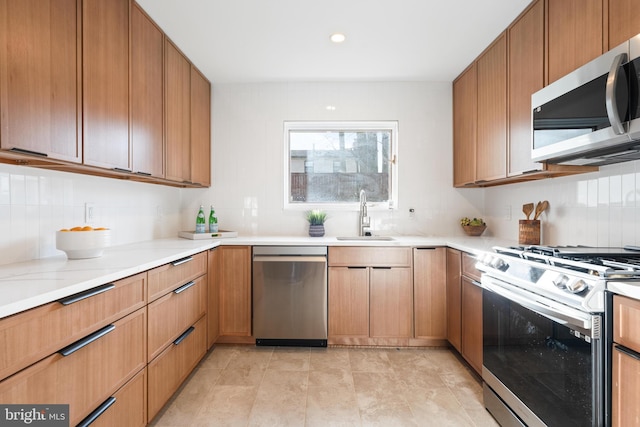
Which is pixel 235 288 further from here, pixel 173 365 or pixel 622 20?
pixel 622 20

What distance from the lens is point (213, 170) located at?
325 cm

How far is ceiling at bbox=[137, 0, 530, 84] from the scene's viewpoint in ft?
6.66

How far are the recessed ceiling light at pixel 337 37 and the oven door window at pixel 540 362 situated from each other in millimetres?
1996

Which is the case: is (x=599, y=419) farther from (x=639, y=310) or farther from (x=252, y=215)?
(x=252, y=215)

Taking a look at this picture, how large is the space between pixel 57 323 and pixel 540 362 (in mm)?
1919

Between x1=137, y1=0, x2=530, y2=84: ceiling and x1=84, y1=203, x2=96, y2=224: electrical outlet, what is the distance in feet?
4.31

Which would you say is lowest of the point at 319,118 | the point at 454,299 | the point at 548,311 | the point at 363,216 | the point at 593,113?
the point at 454,299

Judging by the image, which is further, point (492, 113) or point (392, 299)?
point (392, 299)

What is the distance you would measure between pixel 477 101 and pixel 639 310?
2.10 m

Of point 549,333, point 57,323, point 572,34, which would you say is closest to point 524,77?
point 572,34

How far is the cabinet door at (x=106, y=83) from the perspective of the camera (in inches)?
62.4

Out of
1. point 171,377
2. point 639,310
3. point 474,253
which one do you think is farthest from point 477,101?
point 171,377

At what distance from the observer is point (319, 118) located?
10.6ft

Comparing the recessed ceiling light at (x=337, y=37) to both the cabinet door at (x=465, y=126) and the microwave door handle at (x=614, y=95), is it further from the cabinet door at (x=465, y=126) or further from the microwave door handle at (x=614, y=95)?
the microwave door handle at (x=614, y=95)
